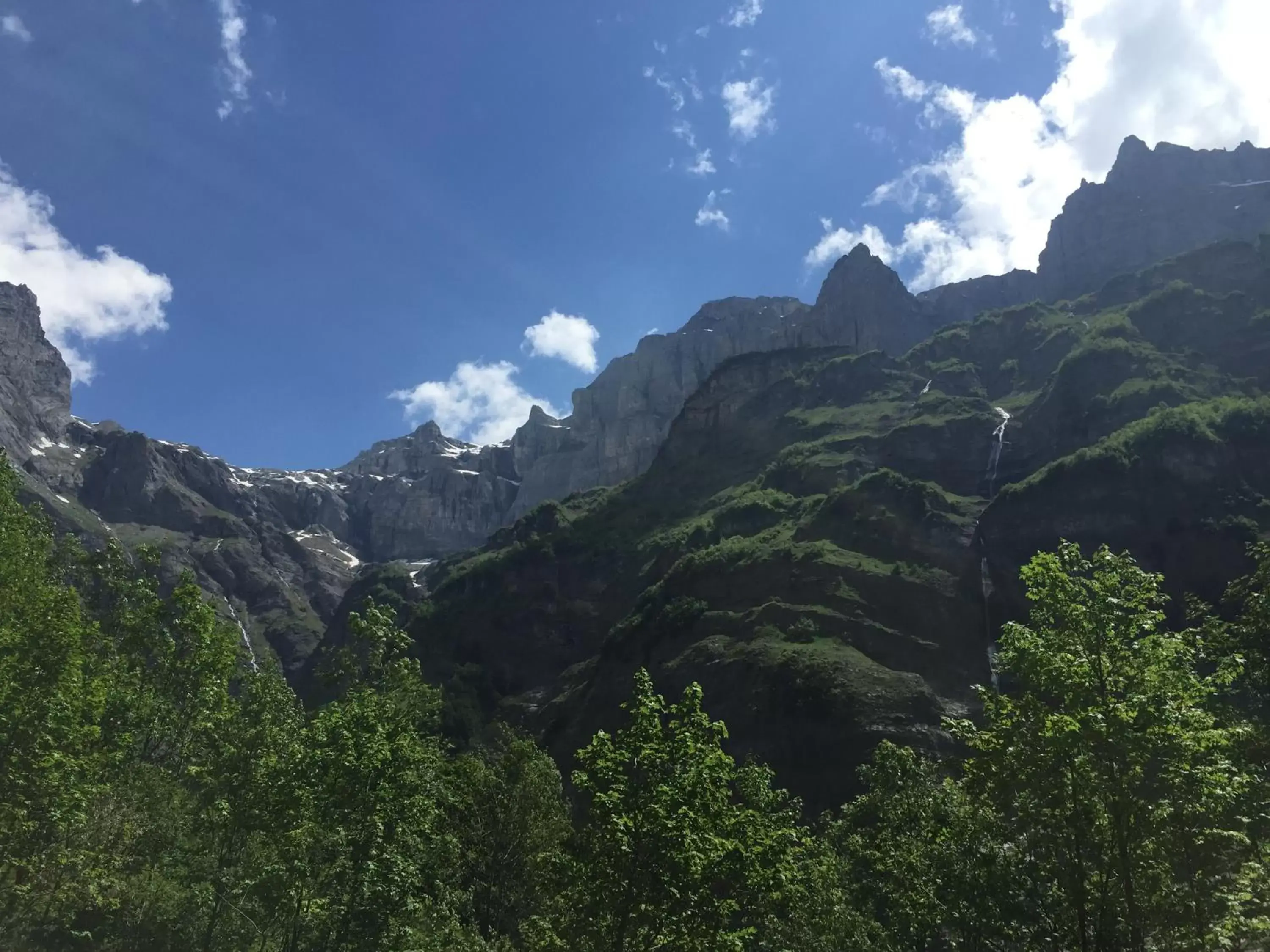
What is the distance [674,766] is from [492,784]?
3501 centimetres

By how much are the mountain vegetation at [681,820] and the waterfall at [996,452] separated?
421ft

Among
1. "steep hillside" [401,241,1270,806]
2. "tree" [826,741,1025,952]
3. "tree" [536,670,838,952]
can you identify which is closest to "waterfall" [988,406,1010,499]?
"steep hillside" [401,241,1270,806]

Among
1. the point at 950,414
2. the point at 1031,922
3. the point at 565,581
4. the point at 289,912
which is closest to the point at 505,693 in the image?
the point at 565,581

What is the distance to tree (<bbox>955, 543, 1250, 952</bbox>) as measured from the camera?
1714 cm

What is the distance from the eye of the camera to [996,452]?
17062 centimetres

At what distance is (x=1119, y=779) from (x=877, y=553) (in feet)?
389

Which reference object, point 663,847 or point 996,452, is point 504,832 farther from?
point 996,452

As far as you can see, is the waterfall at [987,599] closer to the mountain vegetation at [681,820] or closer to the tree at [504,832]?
the tree at [504,832]

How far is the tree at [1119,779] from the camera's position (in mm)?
17141

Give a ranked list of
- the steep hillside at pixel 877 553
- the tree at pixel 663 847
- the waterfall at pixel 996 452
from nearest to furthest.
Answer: the tree at pixel 663 847
the steep hillside at pixel 877 553
the waterfall at pixel 996 452

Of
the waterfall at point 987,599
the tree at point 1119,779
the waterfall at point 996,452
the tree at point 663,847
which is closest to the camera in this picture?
the tree at point 1119,779

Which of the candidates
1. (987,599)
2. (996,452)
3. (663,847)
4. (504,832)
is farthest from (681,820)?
(996,452)

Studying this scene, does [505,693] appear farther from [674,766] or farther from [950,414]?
[674,766]

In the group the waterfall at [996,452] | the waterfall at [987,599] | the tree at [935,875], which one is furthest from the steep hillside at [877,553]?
the tree at [935,875]
